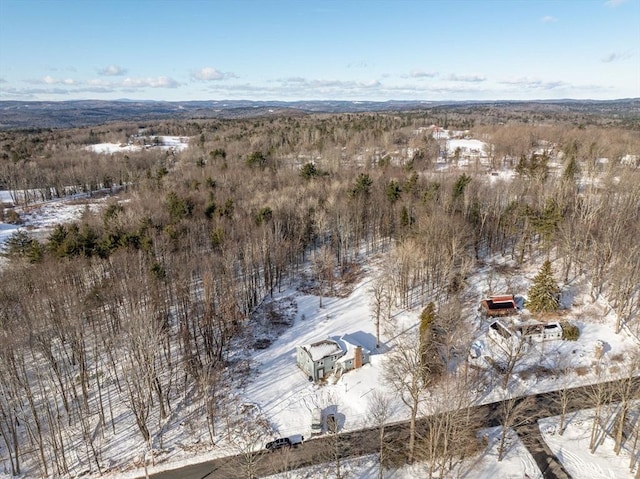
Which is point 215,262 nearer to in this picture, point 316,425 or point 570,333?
point 316,425

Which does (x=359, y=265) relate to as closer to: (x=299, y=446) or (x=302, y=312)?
(x=302, y=312)

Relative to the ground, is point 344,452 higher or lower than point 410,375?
lower

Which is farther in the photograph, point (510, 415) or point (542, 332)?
point (542, 332)

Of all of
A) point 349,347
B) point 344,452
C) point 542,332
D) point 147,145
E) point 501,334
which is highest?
point 147,145

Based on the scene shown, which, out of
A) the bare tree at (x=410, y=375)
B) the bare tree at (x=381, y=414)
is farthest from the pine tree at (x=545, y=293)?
the bare tree at (x=381, y=414)

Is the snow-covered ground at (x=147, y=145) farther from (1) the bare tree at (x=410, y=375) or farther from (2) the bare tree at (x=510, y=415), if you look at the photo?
(2) the bare tree at (x=510, y=415)

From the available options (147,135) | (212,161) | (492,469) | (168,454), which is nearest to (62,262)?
(168,454)

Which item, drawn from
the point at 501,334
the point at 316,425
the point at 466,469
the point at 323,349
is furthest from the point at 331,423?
the point at 501,334
